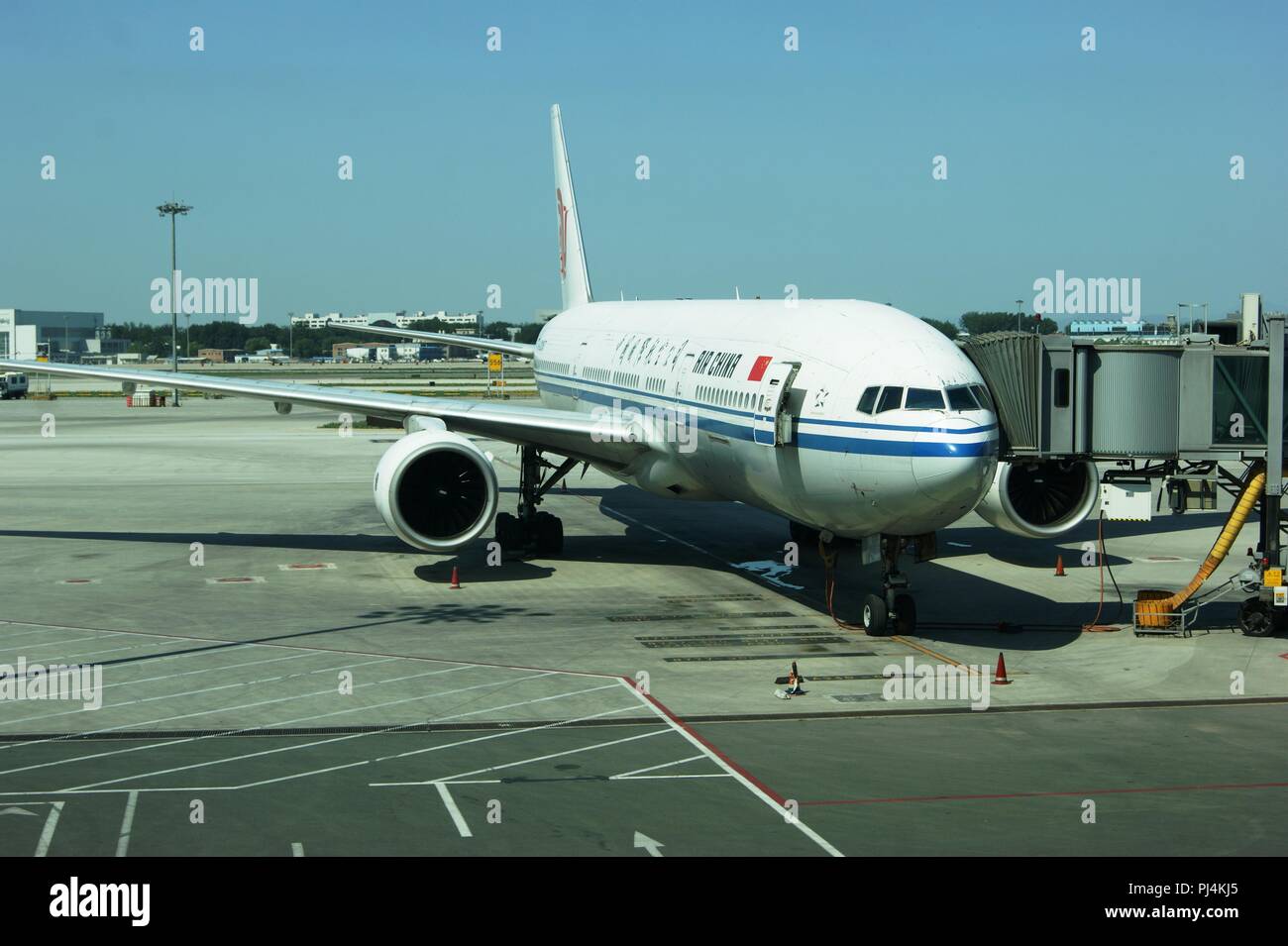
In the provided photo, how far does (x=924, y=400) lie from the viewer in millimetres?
20500

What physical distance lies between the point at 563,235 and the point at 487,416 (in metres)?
18.1

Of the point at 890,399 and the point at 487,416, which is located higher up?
the point at 890,399

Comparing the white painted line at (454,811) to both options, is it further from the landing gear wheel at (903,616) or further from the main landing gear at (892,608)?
the landing gear wheel at (903,616)

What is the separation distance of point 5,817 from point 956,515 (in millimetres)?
13147

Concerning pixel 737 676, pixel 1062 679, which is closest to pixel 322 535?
pixel 737 676

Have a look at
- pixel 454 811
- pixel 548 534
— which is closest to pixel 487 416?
pixel 548 534

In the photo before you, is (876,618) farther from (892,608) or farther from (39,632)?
(39,632)

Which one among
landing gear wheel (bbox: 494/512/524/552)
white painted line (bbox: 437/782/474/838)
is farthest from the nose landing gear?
landing gear wheel (bbox: 494/512/524/552)

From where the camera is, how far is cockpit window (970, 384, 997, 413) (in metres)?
20.8

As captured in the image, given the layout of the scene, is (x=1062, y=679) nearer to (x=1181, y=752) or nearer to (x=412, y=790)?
(x=1181, y=752)

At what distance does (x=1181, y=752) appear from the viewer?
54.0 feet

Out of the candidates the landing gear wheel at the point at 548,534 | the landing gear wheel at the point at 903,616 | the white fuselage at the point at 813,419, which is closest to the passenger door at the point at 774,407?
the white fuselage at the point at 813,419

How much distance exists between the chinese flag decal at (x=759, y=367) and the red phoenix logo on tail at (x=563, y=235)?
22.6 m

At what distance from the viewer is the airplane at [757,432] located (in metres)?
20.6
